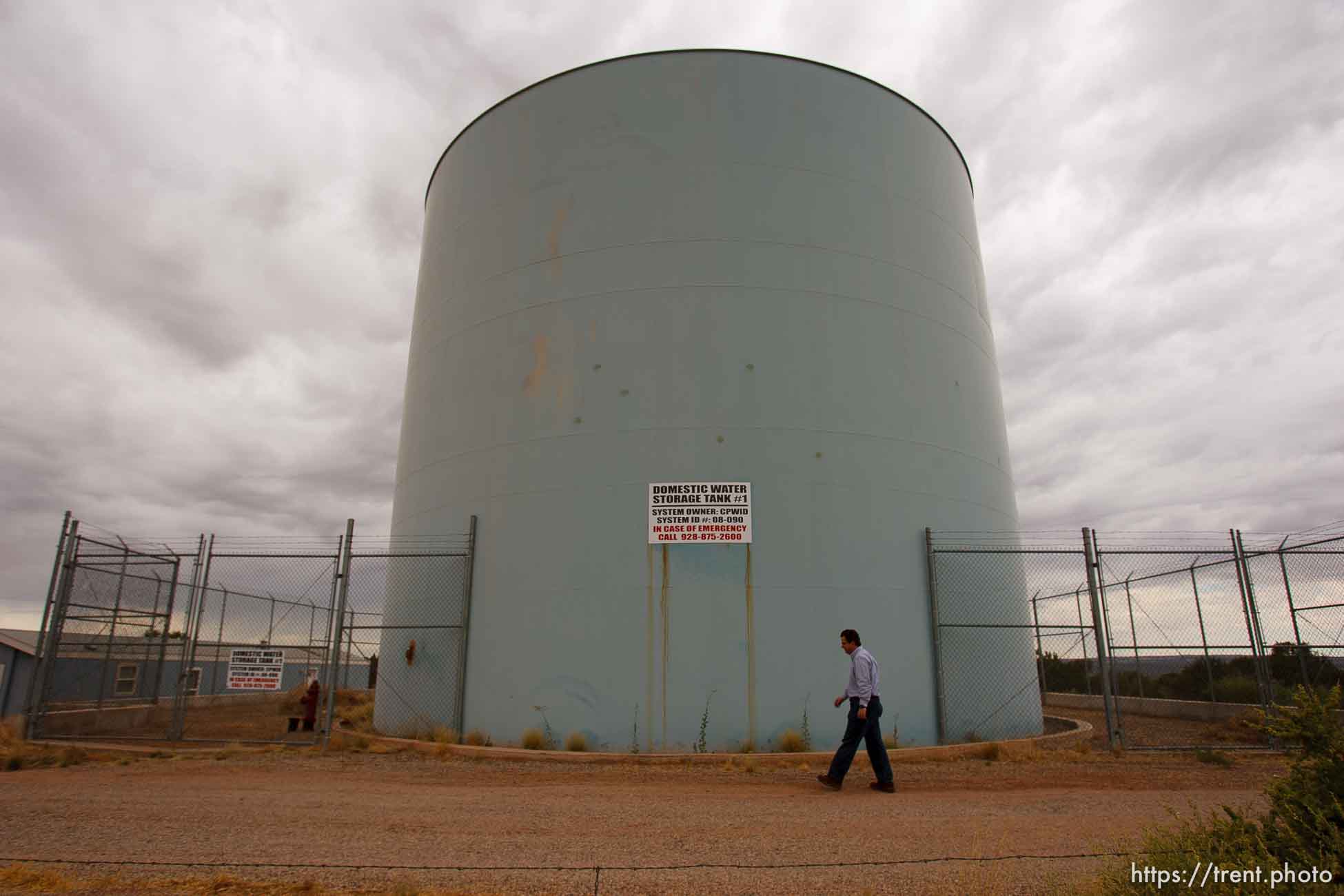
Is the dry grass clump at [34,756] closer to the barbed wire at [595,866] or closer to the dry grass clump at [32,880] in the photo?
the barbed wire at [595,866]

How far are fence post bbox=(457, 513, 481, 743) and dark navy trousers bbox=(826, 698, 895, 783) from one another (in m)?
6.23

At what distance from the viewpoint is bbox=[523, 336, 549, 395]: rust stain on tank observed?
1298cm

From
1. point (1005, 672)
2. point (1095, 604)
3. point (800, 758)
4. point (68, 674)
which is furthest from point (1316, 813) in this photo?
point (68, 674)

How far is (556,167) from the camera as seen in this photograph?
1393 centimetres

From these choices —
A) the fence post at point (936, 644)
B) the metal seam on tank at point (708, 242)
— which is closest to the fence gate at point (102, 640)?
the metal seam on tank at point (708, 242)

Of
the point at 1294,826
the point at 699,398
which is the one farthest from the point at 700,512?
the point at 1294,826

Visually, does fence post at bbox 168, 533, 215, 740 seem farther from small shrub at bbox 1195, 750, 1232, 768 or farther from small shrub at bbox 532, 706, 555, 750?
small shrub at bbox 1195, 750, 1232, 768

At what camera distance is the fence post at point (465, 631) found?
1219 centimetres

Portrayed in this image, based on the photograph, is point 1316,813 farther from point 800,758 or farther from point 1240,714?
point 1240,714

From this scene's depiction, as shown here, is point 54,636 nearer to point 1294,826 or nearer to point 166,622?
point 166,622

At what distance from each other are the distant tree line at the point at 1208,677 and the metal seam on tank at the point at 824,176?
796cm

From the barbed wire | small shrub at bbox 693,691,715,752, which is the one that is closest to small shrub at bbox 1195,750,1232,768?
the barbed wire

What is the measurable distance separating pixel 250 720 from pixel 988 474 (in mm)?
15688

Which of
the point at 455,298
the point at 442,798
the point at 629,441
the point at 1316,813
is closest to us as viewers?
the point at 1316,813
